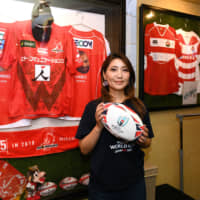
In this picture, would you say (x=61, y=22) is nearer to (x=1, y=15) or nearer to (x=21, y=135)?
(x=1, y=15)

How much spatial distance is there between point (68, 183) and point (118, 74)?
3.20ft

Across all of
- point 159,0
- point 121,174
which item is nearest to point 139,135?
point 121,174

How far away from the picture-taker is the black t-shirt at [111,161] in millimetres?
1043

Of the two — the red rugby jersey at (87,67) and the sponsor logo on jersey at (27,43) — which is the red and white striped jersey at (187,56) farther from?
the sponsor logo on jersey at (27,43)

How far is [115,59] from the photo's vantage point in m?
1.14

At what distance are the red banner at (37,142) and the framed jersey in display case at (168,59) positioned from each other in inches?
31.1

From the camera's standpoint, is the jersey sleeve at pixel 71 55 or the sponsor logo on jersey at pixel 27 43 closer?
the sponsor logo on jersey at pixel 27 43

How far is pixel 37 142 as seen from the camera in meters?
1.39

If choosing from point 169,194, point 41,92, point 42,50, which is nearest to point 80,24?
point 42,50

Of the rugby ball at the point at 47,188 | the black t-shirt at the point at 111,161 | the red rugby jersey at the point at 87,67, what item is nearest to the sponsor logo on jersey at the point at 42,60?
the red rugby jersey at the point at 87,67

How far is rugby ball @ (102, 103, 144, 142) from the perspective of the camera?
3.26ft

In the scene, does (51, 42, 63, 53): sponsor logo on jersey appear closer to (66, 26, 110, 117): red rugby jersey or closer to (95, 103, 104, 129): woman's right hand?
(66, 26, 110, 117): red rugby jersey

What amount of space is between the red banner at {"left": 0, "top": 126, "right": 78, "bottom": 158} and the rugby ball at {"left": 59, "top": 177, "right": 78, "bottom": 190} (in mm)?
246

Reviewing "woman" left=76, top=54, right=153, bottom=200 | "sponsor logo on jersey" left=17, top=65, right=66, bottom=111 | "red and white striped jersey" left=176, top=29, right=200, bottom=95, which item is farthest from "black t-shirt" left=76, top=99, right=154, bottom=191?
"red and white striped jersey" left=176, top=29, right=200, bottom=95
